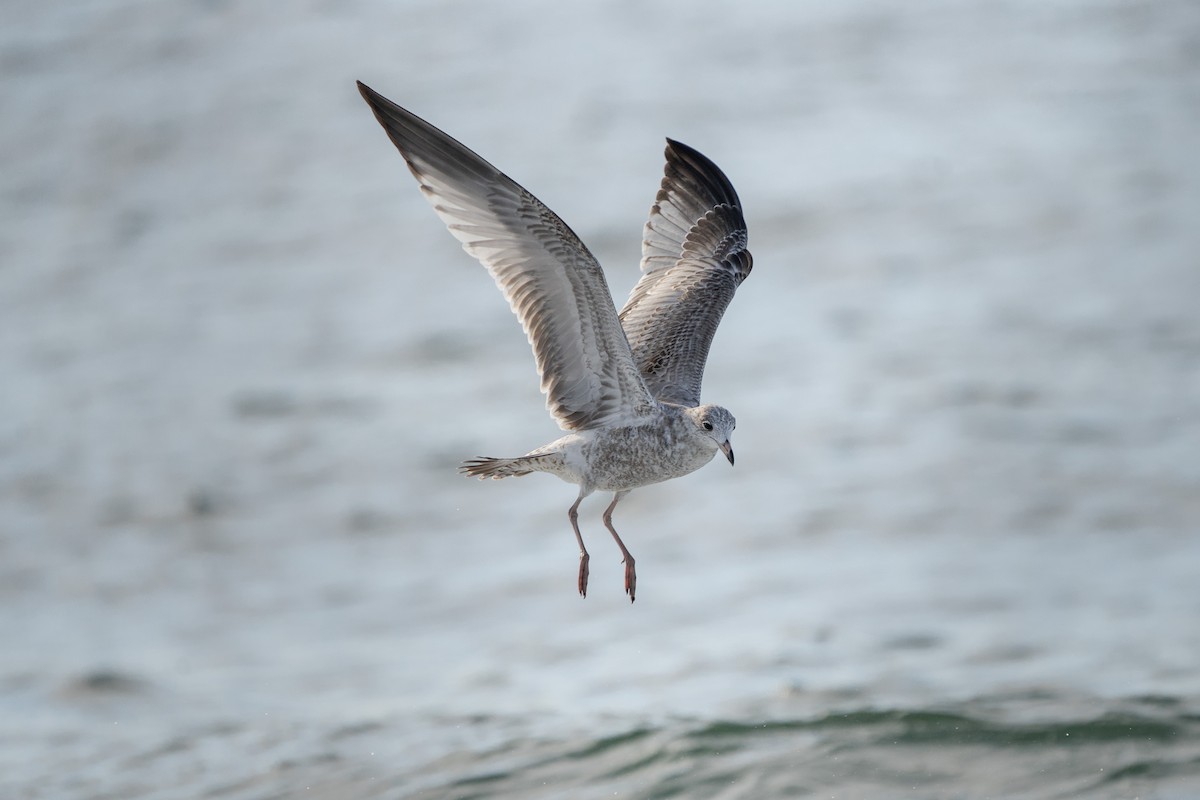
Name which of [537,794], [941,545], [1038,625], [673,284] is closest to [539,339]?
[673,284]

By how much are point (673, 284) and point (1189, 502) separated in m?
12.2

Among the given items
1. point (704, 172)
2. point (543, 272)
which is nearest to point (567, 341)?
point (543, 272)

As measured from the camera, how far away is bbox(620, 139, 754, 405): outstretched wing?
10555 millimetres

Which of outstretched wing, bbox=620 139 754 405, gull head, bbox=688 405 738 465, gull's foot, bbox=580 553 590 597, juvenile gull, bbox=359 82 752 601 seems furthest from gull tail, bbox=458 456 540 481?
outstretched wing, bbox=620 139 754 405

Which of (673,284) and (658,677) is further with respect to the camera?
(658,677)

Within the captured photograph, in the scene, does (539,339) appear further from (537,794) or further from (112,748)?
(112,748)

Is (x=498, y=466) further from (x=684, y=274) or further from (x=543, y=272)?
(x=684, y=274)

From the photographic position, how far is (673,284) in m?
11.5

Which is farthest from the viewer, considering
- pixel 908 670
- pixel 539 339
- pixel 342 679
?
pixel 342 679

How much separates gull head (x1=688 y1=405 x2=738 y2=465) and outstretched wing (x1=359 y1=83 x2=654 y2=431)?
297 millimetres

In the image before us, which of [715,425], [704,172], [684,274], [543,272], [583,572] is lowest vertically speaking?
[583,572]

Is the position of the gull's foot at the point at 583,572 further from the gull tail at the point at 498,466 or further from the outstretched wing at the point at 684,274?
the outstretched wing at the point at 684,274

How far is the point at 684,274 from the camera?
1166 cm

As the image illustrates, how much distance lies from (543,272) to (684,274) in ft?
8.05
